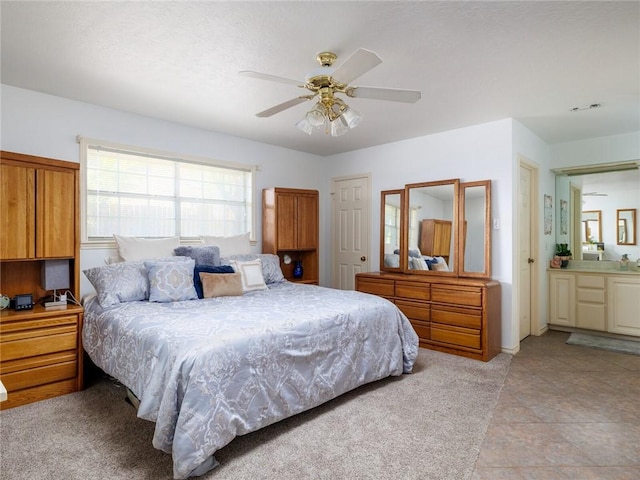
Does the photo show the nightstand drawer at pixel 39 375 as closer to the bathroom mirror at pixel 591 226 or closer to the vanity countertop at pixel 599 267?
the vanity countertop at pixel 599 267

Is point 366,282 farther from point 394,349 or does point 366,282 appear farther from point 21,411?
point 21,411

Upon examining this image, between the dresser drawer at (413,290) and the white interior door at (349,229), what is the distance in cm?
99

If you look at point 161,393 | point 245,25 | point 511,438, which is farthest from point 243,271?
point 511,438

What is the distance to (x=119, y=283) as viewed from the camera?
2963 mm

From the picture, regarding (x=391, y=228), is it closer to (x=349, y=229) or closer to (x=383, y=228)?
(x=383, y=228)

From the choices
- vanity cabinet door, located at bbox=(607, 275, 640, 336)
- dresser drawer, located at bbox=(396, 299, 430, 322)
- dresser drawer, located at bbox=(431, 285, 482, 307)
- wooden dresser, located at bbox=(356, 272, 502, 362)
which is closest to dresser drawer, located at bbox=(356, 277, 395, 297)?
wooden dresser, located at bbox=(356, 272, 502, 362)

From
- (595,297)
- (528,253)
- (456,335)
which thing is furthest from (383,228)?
(595,297)

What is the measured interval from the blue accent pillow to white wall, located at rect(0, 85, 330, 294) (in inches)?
37.4

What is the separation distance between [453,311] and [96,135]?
3.90 meters

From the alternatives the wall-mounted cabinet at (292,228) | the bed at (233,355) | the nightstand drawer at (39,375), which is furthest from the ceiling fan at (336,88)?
the nightstand drawer at (39,375)

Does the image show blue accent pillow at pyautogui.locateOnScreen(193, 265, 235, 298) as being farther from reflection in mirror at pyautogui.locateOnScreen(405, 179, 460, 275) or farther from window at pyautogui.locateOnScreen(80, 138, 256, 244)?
reflection in mirror at pyautogui.locateOnScreen(405, 179, 460, 275)

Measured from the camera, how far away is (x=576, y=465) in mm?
1979

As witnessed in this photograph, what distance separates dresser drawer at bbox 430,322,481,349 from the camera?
11.9 feet

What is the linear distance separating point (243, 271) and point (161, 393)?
1.87 m
